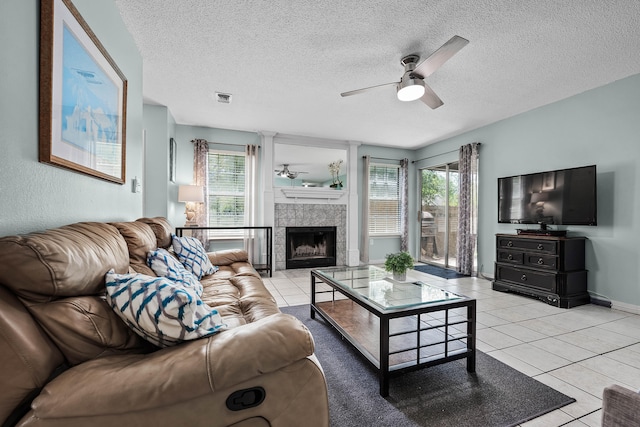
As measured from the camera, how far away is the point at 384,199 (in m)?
6.37

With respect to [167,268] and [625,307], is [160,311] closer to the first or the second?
[167,268]

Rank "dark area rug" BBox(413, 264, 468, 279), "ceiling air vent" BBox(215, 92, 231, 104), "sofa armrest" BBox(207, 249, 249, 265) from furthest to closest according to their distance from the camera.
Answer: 1. "dark area rug" BBox(413, 264, 468, 279)
2. "ceiling air vent" BBox(215, 92, 231, 104)
3. "sofa armrest" BBox(207, 249, 249, 265)

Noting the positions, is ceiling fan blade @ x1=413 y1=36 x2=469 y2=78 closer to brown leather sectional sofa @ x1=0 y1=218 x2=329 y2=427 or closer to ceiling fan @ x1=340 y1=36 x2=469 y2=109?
ceiling fan @ x1=340 y1=36 x2=469 y2=109

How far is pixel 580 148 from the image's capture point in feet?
11.6

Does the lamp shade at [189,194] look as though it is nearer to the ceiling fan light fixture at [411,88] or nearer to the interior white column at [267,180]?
the interior white column at [267,180]

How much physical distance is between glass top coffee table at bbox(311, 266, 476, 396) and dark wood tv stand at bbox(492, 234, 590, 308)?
123cm

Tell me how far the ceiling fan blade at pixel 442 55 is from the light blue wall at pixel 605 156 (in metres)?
2.43

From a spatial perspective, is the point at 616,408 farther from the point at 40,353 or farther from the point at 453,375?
the point at 40,353

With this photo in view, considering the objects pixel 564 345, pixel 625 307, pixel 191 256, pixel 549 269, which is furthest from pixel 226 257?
pixel 625 307

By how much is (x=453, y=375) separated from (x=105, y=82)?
2.95 m

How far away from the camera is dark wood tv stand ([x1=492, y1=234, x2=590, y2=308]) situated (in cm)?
331

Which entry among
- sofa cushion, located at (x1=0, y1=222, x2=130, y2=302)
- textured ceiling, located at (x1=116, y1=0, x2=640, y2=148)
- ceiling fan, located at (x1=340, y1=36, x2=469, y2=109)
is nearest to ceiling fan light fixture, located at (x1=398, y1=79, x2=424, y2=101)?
ceiling fan, located at (x1=340, y1=36, x2=469, y2=109)

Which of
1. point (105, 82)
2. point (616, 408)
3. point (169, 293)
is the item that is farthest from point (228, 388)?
point (105, 82)

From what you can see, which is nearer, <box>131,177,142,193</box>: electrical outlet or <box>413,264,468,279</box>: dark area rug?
<box>131,177,142,193</box>: electrical outlet
